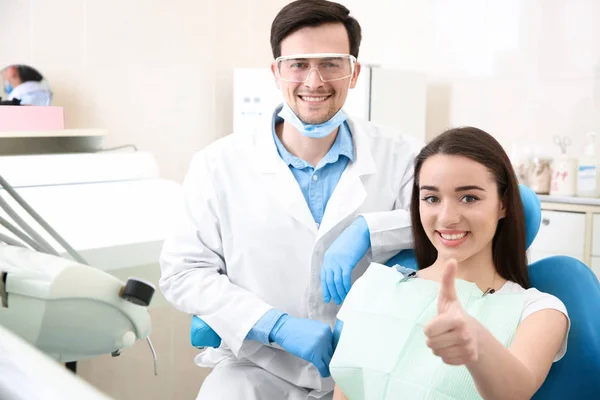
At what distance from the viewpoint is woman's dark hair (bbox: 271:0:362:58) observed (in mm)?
1722

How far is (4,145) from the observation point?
2.53 meters

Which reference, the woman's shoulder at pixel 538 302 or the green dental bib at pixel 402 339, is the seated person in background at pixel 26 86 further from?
the woman's shoulder at pixel 538 302

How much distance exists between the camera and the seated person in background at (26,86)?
288 cm

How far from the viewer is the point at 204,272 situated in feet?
5.71

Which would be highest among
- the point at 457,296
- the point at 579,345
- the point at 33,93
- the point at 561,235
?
the point at 33,93

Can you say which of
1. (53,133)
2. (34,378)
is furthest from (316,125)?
(53,133)

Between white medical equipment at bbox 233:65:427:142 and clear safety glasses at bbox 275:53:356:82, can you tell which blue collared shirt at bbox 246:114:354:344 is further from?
white medical equipment at bbox 233:65:427:142

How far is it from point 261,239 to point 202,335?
0.28 meters

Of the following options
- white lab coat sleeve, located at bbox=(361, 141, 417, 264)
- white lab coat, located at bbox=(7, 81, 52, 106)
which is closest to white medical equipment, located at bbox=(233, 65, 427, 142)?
white lab coat, located at bbox=(7, 81, 52, 106)

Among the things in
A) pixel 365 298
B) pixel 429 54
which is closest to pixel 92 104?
pixel 429 54

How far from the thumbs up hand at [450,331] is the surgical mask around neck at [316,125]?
985 mm

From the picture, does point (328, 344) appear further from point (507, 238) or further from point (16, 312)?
point (16, 312)

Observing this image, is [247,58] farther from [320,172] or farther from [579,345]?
[579,345]

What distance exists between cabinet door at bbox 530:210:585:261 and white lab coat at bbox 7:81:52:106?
227 cm
